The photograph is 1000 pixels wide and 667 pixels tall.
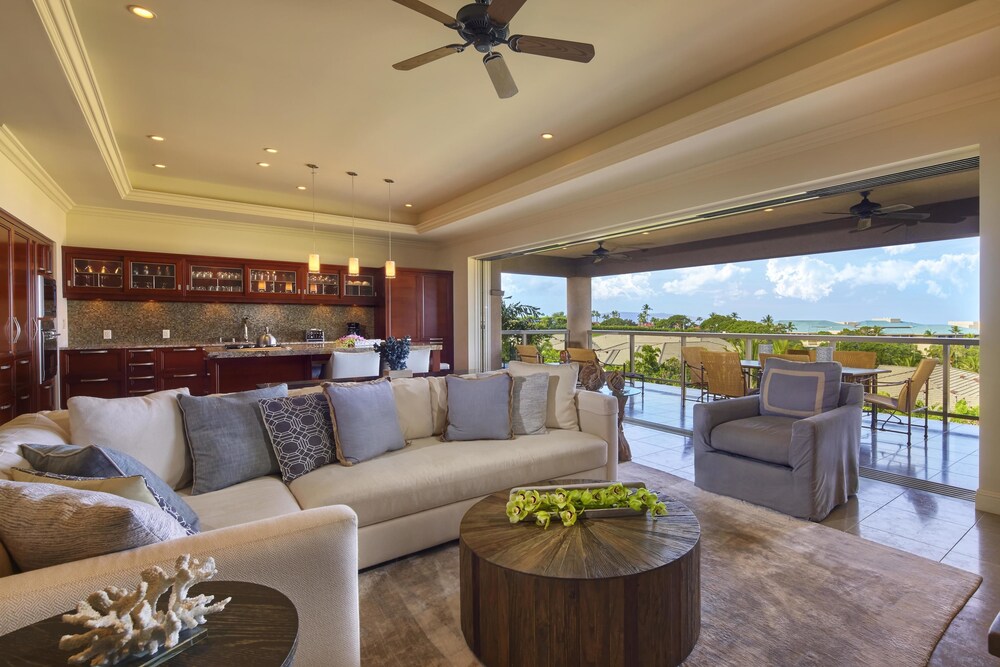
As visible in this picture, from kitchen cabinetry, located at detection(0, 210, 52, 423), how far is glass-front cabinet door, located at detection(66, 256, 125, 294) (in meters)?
1.03

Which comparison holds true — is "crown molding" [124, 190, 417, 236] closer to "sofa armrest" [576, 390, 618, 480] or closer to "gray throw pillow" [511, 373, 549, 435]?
"gray throw pillow" [511, 373, 549, 435]

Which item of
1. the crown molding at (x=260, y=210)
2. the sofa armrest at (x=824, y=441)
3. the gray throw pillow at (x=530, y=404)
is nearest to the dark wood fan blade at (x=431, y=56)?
the gray throw pillow at (x=530, y=404)

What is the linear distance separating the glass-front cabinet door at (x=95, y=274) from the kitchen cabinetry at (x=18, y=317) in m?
1.03

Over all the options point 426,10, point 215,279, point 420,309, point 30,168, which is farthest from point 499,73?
point 215,279

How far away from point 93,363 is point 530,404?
5180mm

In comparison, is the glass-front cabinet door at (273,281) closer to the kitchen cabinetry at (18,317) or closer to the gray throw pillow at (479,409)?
the kitchen cabinetry at (18,317)

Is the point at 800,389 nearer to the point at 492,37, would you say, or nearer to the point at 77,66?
the point at 492,37

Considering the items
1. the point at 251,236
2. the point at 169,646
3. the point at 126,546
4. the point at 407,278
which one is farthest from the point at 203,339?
the point at 169,646

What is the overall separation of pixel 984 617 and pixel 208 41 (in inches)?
190

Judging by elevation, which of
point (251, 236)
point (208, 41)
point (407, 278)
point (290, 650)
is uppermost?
point (208, 41)

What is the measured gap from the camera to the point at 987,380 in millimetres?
2885

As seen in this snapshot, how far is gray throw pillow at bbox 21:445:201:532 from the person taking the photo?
1438mm

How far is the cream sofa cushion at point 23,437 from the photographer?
4.81ft

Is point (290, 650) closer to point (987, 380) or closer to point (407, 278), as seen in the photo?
point (987, 380)
